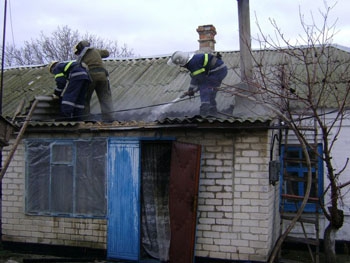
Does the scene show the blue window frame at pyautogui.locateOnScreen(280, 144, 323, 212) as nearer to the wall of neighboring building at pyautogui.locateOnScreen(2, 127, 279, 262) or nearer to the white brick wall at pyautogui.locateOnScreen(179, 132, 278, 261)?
the wall of neighboring building at pyautogui.locateOnScreen(2, 127, 279, 262)

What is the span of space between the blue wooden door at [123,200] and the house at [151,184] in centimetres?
2

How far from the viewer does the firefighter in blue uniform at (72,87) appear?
24.3 ft

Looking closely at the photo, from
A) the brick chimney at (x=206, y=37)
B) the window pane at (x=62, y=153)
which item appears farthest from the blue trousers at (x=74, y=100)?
the brick chimney at (x=206, y=37)

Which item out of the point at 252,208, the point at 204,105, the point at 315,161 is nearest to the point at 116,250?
the point at 252,208

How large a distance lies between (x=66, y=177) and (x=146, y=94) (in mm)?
2564

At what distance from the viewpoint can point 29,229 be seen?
23.6 ft

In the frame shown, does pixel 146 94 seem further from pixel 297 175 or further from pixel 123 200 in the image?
pixel 297 175

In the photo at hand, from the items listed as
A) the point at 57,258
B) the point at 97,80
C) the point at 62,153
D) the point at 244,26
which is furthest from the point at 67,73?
the point at 244,26

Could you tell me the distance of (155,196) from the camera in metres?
6.62

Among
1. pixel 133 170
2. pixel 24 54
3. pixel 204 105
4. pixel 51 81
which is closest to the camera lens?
pixel 133 170

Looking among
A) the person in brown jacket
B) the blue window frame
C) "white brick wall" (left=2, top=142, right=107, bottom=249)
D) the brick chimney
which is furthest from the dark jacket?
the brick chimney

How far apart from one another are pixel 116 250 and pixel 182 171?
1.85 meters

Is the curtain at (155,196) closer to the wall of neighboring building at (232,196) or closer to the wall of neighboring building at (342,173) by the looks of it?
the wall of neighboring building at (232,196)

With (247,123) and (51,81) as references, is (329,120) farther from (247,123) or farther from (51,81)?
(51,81)
